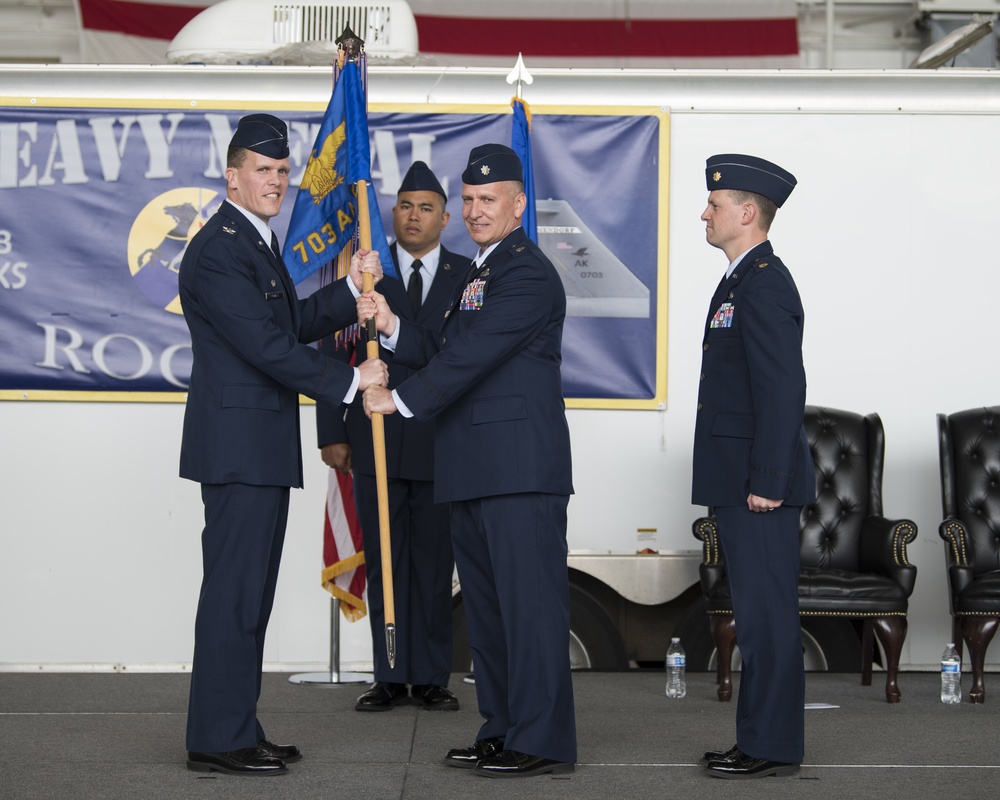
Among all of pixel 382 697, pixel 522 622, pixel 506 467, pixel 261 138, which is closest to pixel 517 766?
pixel 522 622

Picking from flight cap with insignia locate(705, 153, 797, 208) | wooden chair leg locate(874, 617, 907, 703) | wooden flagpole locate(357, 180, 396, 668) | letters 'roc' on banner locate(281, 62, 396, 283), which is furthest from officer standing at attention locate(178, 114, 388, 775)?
wooden chair leg locate(874, 617, 907, 703)

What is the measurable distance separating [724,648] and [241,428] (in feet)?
7.01

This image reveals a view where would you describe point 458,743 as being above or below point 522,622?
below

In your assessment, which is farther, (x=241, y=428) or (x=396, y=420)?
(x=396, y=420)

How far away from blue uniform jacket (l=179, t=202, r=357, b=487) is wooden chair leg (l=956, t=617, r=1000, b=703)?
2.58m

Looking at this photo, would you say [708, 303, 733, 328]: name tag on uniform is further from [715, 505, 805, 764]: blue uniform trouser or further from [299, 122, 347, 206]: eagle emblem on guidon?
[299, 122, 347, 206]: eagle emblem on guidon

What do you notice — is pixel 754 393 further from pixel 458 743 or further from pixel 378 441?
pixel 458 743

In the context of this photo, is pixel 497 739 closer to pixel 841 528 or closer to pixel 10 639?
pixel 841 528

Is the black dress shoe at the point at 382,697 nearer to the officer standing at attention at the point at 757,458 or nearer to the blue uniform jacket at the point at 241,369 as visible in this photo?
the blue uniform jacket at the point at 241,369

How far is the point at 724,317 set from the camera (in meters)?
3.76

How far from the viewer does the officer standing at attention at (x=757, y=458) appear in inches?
141

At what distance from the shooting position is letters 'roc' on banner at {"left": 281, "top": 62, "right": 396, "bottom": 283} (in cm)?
418

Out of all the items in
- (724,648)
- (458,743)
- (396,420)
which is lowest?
(458,743)

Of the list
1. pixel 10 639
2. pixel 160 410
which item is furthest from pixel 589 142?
pixel 10 639
